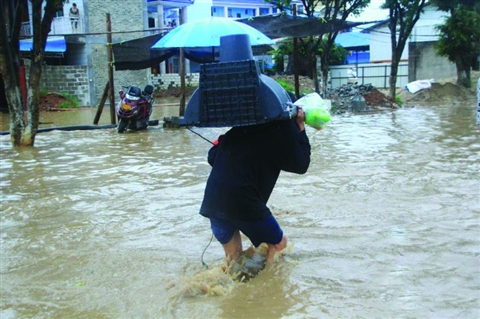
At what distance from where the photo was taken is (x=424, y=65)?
29.5 m

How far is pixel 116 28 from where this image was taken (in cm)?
3038

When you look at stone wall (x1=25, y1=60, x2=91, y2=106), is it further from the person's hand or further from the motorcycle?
the person's hand

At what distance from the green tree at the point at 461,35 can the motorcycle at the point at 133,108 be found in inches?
653

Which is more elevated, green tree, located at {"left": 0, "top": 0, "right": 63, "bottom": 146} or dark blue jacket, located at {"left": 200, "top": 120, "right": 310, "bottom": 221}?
green tree, located at {"left": 0, "top": 0, "right": 63, "bottom": 146}

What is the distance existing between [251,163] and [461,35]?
78.0 ft

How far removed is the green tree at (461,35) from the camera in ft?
79.8

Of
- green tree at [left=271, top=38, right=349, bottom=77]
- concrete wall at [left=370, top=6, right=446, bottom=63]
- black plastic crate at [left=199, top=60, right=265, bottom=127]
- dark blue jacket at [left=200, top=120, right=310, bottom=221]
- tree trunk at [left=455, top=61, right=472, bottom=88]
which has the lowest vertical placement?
dark blue jacket at [left=200, top=120, right=310, bottom=221]

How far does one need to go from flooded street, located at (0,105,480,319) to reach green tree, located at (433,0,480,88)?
17.6m

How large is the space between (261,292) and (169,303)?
574 mm

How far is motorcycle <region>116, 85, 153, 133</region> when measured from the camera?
1308 cm

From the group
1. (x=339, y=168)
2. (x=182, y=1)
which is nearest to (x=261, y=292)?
(x=339, y=168)

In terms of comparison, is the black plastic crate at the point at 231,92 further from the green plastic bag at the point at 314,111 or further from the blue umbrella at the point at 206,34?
the blue umbrella at the point at 206,34

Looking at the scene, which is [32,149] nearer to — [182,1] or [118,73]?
[118,73]

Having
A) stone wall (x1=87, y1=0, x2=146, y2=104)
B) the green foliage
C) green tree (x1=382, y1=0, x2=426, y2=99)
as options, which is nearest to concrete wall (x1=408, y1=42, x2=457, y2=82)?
the green foliage
